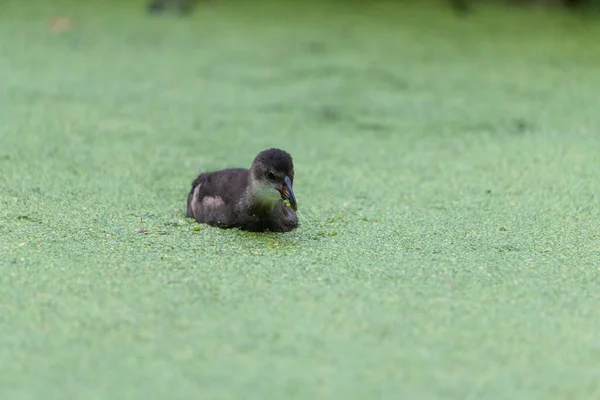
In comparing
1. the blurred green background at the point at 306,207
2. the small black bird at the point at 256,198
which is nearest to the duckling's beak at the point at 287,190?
the small black bird at the point at 256,198

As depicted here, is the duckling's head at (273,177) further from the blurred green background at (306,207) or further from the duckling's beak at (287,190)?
the blurred green background at (306,207)

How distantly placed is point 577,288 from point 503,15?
367 centimetres

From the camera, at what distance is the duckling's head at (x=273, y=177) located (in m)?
2.41

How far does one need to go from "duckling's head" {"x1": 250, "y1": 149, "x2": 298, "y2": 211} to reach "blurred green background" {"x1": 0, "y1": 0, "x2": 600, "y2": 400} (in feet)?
0.36

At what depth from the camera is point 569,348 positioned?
1786 mm

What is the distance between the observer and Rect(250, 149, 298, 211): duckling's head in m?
2.41

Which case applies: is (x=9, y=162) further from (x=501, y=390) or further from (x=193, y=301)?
(x=501, y=390)

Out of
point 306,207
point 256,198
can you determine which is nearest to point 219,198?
point 256,198

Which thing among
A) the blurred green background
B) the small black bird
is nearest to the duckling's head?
the small black bird

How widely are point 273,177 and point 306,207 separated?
35 cm

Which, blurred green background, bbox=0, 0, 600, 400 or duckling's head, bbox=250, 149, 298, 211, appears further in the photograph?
duckling's head, bbox=250, 149, 298, 211

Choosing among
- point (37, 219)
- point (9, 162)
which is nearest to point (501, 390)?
point (37, 219)

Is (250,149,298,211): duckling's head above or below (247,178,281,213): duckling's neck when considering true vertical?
above

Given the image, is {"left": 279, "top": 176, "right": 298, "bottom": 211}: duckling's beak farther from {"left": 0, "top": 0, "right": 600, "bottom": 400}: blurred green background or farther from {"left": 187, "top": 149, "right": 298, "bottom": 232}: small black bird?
{"left": 0, "top": 0, "right": 600, "bottom": 400}: blurred green background
